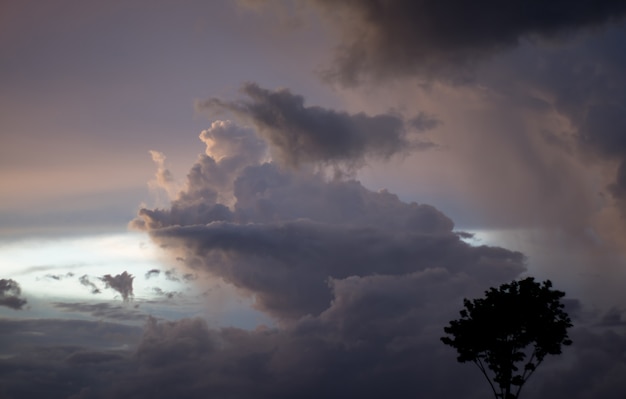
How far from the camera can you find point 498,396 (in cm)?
6600

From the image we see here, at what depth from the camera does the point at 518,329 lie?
67500mm

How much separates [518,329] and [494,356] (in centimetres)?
414

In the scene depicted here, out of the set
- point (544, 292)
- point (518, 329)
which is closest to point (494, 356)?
point (518, 329)

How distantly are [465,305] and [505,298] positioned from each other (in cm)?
537

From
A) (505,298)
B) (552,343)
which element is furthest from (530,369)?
(505,298)

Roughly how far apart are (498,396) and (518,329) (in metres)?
7.52

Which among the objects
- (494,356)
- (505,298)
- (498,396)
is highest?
(505,298)

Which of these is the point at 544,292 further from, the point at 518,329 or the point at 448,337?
the point at 448,337

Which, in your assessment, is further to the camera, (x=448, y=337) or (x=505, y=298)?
(x=448, y=337)

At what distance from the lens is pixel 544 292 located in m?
67.9

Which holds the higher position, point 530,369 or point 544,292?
point 544,292

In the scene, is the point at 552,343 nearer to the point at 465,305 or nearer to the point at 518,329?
the point at 518,329

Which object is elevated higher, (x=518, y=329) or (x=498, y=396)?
(x=518, y=329)

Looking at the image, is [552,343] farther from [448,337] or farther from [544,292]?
[448,337]
